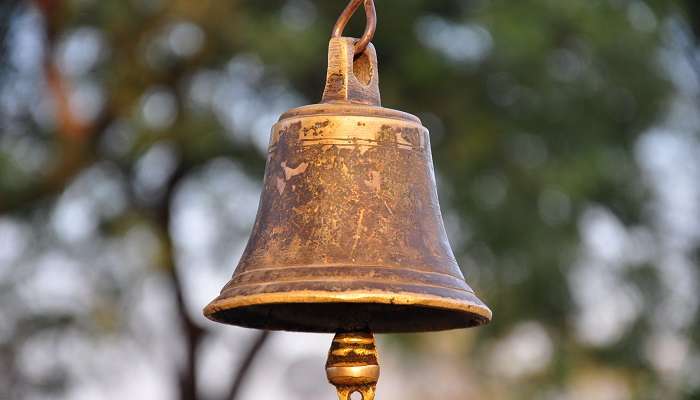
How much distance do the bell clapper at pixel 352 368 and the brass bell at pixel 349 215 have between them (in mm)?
91

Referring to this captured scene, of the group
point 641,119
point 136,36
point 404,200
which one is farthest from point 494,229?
point 404,200

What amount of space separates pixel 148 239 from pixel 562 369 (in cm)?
343

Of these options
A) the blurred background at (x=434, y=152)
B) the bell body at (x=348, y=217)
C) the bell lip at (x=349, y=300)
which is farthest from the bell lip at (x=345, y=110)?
the blurred background at (x=434, y=152)

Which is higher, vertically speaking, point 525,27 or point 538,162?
point 525,27

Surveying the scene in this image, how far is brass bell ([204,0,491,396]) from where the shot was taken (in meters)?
2.99

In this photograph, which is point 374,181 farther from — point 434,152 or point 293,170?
point 434,152

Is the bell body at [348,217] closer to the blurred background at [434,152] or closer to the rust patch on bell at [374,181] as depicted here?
the rust patch on bell at [374,181]

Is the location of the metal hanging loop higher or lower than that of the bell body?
higher

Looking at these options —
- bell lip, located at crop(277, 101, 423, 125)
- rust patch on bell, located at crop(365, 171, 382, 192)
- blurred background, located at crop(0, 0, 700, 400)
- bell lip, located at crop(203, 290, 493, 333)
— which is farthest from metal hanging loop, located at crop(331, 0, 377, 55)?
blurred background, located at crop(0, 0, 700, 400)

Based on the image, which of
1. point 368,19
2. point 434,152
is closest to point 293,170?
point 368,19

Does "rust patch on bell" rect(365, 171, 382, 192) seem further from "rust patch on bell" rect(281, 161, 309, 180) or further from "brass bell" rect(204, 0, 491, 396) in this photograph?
"rust patch on bell" rect(281, 161, 309, 180)

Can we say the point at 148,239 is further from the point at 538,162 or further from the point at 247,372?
the point at 538,162

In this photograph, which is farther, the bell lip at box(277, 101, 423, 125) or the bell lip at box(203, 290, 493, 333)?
the bell lip at box(277, 101, 423, 125)

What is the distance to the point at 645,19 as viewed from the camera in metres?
10.3
